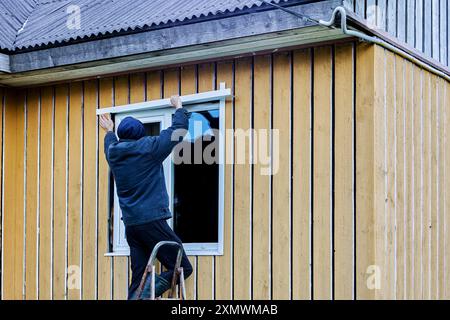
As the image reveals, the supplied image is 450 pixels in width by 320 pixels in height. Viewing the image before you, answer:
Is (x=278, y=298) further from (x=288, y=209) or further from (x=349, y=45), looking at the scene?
(x=349, y=45)

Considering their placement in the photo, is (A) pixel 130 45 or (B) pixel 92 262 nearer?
(A) pixel 130 45

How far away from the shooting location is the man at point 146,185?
284 inches

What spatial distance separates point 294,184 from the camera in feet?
23.6

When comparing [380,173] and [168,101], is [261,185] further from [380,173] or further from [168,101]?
[168,101]

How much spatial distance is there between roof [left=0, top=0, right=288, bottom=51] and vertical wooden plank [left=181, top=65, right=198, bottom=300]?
0.56 metres

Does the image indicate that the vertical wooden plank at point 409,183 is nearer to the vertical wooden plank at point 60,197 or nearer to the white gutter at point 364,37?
the white gutter at point 364,37

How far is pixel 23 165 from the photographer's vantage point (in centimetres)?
914

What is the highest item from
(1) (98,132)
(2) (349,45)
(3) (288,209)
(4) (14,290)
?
(2) (349,45)

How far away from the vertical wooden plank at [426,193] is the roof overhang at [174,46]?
5.07 feet

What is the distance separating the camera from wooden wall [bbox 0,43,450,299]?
6.89 metres

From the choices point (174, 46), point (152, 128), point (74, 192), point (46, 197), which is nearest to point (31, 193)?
point (46, 197)

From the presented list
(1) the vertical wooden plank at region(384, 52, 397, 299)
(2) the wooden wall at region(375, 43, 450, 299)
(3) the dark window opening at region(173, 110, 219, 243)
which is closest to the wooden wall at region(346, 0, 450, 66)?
(2) the wooden wall at region(375, 43, 450, 299)

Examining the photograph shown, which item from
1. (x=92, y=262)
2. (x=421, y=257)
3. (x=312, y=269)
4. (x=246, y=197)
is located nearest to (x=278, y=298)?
(x=312, y=269)
